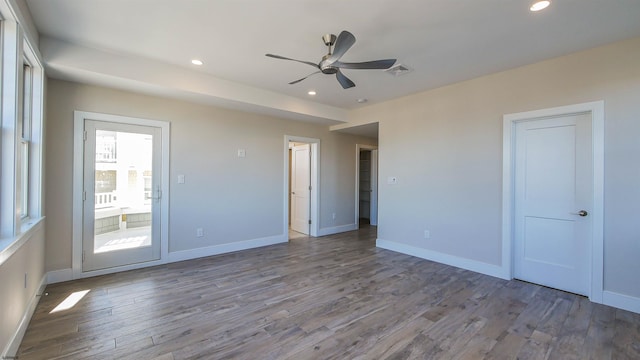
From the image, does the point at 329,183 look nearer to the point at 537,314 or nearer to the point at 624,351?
the point at 537,314

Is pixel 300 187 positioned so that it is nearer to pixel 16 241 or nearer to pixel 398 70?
pixel 398 70

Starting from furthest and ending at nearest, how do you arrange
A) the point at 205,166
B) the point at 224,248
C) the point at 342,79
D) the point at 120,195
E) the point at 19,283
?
1. the point at 224,248
2. the point at 205,166
3. the point at 120,195
4. the point at 342,79
5. the point at 19,283

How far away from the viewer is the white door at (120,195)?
346cm

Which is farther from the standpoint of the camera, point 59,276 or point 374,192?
point 374,192

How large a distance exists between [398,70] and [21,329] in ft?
14.6

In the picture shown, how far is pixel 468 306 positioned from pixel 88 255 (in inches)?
182

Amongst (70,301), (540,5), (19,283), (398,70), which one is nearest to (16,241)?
(19,283)

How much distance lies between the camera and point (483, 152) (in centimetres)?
373

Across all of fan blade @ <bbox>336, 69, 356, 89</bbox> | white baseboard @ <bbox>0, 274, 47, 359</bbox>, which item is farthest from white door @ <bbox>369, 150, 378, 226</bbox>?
white baseboard @ <bbox>0, 274, 47, 359</bbox>

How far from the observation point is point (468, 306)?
2777 millimetres

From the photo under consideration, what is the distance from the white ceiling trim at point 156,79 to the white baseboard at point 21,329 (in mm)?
2396

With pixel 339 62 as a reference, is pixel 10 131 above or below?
below

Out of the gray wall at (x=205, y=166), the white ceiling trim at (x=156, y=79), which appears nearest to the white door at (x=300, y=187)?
the gray wall at (x=205, y=166)

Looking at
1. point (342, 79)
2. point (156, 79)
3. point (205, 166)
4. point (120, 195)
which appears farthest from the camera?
point (205, 166)
